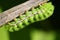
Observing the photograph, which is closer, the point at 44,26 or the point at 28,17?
the point at 28,17

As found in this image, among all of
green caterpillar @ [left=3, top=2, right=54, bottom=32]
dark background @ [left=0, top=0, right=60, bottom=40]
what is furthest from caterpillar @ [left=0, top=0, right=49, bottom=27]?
dark background @ [left=0, top=0, right=60, bottom=40]

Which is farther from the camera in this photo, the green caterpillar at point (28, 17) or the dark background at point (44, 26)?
the dark background at point (44, 26)

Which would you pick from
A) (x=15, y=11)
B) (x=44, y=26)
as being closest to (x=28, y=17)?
(x=15, y=11)

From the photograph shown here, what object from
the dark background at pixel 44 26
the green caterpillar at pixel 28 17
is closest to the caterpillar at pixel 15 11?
the green caterpillar at pixel 28 17

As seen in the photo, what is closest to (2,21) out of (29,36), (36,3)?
(36,3)

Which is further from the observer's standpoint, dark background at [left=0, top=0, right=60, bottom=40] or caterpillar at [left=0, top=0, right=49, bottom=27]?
dark background at [left=0, top=0, right=60, bottom=40]

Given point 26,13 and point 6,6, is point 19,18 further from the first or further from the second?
point 6,6

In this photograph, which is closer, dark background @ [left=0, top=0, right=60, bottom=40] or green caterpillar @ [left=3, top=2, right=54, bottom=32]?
green caterpillar @ [left=3, top=2, right=54, bottom=32]

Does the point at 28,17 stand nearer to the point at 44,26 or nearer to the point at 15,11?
the point at 15,11

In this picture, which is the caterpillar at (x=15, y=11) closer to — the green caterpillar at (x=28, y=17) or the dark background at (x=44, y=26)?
the green caterpillar at (x=28, y=17)

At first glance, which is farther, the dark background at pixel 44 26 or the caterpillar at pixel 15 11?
the dark background at pixel 44 26

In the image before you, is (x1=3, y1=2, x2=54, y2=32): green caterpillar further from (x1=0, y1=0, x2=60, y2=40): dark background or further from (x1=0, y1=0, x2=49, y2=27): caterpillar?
(x1=0, y1=0, x2=60, y2=40): dark background

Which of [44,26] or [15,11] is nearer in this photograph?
[15,11]
